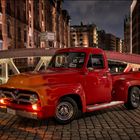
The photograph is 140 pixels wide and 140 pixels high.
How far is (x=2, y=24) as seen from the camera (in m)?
38.5

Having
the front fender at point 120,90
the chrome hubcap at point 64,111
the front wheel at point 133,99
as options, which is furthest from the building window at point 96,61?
the front wheel at point 133,99

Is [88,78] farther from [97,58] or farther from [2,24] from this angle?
[2,24]

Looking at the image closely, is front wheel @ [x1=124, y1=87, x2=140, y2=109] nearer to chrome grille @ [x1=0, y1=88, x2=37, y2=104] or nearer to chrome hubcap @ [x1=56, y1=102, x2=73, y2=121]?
chrome hubcap @ [x1=56, y1=102, x2=73, y2=121]

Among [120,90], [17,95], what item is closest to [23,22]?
[120,90]

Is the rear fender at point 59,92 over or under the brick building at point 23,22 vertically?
under

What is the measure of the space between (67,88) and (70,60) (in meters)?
1.31

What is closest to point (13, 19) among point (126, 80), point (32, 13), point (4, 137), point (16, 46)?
point (16, 46)

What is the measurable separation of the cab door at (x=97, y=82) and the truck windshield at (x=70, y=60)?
0.86 feet

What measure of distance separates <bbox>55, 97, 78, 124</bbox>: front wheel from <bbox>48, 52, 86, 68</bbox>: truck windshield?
3.82 feet

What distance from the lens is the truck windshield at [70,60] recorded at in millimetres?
9500

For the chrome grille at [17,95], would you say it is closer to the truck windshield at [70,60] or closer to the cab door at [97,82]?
the truck windshield at [70,60]

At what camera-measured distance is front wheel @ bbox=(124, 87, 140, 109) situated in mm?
10867

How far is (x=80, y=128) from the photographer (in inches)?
328

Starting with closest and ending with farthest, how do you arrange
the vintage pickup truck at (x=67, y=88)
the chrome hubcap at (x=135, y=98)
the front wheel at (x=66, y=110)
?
the vintage pickup truck at (x=67, y=88) → the front wheel at (x=66, y=110) → the chrome hubcap at (x=135, y=98)
